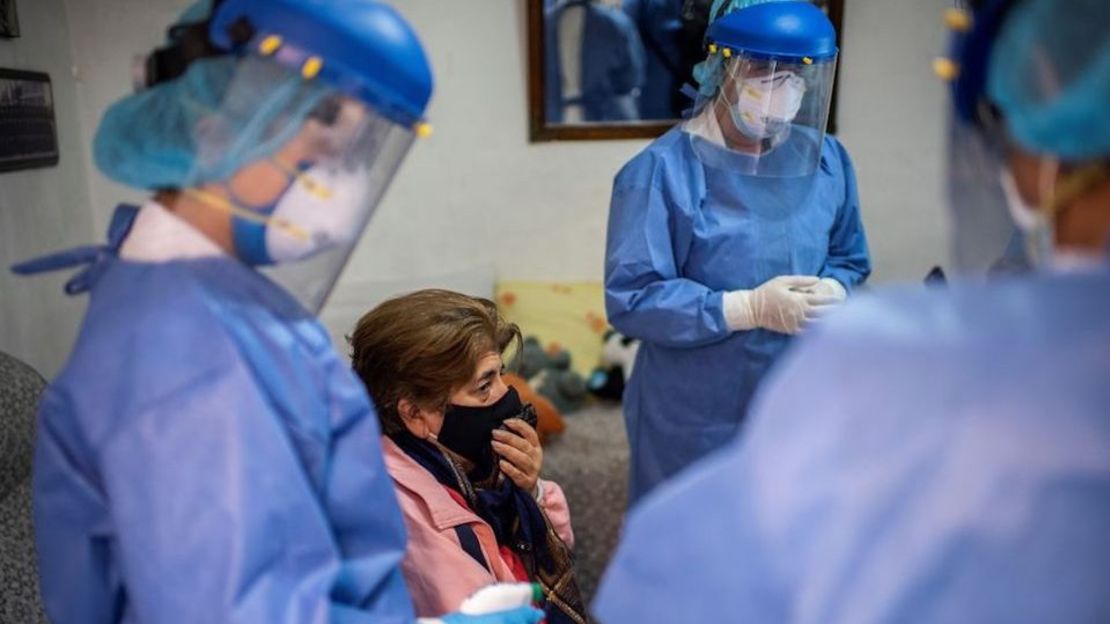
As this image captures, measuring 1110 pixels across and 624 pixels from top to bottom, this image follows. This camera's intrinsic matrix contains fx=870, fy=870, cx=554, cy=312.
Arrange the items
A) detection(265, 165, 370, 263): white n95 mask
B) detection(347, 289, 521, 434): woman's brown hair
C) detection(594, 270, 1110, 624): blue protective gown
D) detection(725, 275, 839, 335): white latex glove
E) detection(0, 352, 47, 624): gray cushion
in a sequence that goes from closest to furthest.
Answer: detection(594, 270, 1110, 624): blue protective gown → detection(265, 165, 370, 263): white n95 mask → detection(347, 289, 521, 434): woman's brown hair → detection(0, 352, 47, 624): gray cushion → detection(725, 275, 839, 335): white latex glove

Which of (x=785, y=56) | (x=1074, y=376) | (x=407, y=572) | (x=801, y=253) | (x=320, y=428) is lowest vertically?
(x=407, y=572)

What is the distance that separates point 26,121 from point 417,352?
1.48 m

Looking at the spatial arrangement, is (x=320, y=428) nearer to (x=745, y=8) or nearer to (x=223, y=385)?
(x=223, y=385)

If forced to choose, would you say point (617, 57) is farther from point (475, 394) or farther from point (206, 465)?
point (206, 465)

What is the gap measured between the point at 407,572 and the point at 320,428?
490 mm

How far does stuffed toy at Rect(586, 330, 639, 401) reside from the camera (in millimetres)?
2830

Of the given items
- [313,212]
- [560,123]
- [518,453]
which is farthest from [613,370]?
[313,212]

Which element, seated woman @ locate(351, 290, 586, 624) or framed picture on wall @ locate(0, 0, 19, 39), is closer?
seated woman @ locate(351, 290, 586, 624)

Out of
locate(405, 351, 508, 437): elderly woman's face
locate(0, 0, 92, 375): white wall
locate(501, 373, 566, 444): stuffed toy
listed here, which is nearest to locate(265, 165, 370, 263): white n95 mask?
locate(405, 351, 508, 437): elderly woman's face

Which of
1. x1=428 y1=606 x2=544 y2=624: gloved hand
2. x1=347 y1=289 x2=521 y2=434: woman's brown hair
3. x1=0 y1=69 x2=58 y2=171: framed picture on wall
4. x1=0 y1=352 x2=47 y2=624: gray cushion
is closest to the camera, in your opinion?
x1=428 y1=606 x2=544 y2=624: gloved hand

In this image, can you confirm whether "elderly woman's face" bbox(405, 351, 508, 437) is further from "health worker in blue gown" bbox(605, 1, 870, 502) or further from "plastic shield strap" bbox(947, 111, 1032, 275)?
"plastic shield strap" bbox(947, 111, 1032, 275)

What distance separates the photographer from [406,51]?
34.0 inches

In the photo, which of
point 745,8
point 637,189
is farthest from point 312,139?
point 745,8

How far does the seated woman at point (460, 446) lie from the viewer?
133cm
